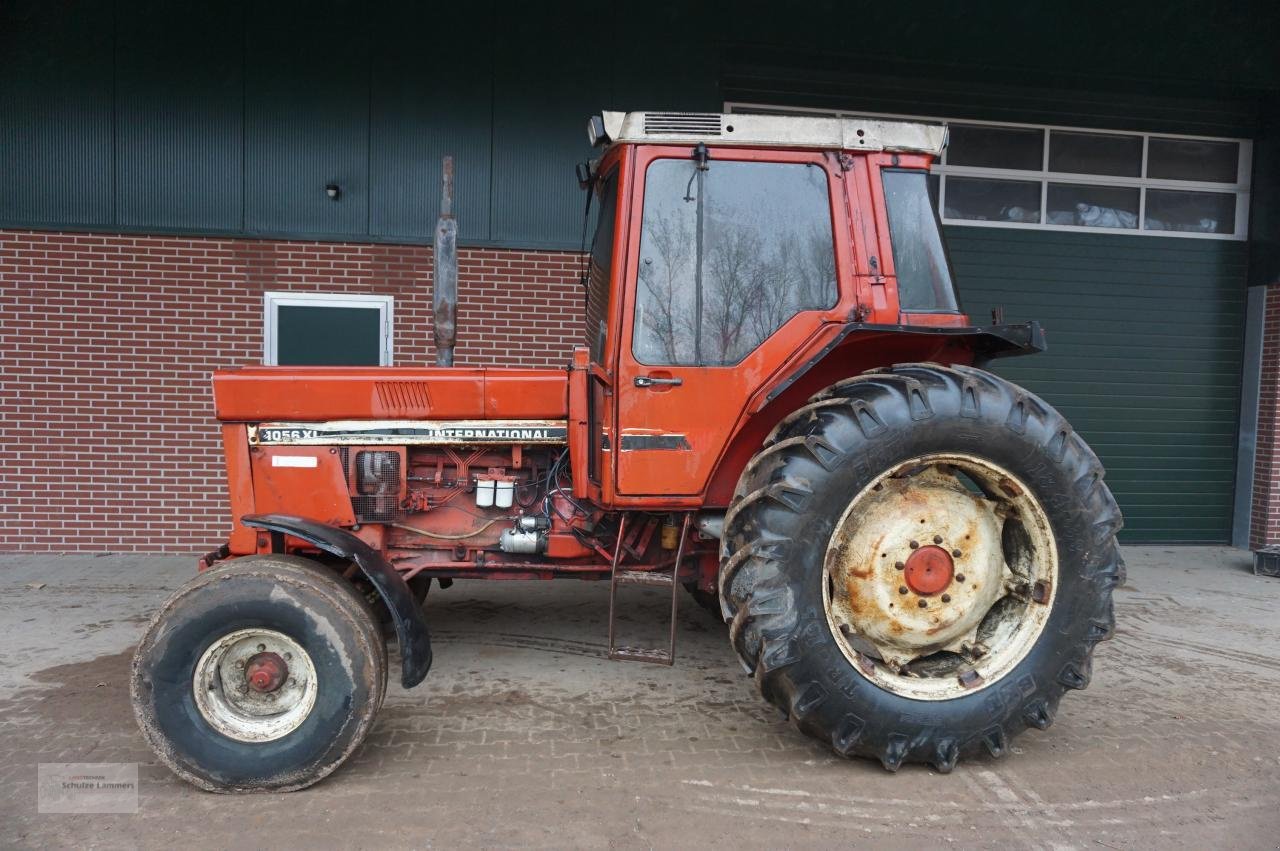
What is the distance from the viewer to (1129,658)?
4680 mm

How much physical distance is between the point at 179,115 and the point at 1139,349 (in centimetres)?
920

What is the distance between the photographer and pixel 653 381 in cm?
320

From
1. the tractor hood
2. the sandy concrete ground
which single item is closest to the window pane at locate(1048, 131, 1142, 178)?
the sandy concrete ground

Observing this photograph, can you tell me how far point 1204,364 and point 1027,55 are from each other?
3611mm

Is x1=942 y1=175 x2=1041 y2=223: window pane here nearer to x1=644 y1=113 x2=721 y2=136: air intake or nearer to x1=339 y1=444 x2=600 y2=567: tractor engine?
x1=644 y1=113 x2=721 y2=136: air intake

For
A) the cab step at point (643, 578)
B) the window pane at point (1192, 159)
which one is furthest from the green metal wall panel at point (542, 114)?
the window pane at point (1192, 159)

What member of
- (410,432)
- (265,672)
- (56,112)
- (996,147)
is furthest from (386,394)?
(996,147)

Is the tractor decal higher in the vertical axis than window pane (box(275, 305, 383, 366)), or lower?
lower

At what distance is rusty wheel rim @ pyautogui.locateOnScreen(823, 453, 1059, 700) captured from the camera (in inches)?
→ 123

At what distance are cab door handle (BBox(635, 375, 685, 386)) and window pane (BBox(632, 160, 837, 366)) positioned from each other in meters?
0.08

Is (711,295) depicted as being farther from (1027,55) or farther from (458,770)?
(1027,55)

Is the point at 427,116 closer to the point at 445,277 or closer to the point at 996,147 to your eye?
the point at 445,277

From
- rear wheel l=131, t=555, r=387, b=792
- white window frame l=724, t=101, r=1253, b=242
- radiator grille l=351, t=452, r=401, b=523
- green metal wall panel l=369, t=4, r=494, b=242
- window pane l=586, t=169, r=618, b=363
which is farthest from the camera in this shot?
white window frame l=724, t=101, r=1253, b=242

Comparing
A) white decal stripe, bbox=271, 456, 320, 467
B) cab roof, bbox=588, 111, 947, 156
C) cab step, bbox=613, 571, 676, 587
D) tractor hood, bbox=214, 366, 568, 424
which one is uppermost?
cab roof, bbox=588, 111, 947, 156
